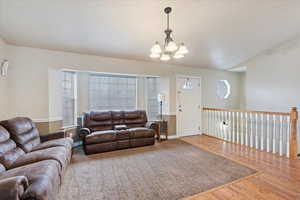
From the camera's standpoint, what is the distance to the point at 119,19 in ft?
8.64

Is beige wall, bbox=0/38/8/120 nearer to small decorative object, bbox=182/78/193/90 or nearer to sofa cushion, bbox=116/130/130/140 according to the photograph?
sofa cushion, bbox=116/130/130/140

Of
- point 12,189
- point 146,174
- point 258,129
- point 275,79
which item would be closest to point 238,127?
point 258,129

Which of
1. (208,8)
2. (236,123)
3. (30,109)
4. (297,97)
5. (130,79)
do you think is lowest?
(236,123)

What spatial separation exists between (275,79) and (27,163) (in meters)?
5.94

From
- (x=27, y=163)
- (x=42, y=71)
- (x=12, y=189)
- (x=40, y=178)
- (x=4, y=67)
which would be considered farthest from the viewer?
(x=42, y=71)

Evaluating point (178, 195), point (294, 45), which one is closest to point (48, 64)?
point (178, 195)

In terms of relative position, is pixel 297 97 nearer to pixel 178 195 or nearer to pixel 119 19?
pixel 178 195

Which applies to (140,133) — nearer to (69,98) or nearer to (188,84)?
(69,98)

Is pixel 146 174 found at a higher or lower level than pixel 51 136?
lower

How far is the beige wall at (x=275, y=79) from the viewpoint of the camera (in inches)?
153

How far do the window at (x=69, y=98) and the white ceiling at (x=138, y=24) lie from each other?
0.84 meters

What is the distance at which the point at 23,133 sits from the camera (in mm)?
2428

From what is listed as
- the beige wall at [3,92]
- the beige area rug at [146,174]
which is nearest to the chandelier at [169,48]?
the beige area rug at [146,174]

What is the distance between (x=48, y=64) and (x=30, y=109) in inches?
42.6
